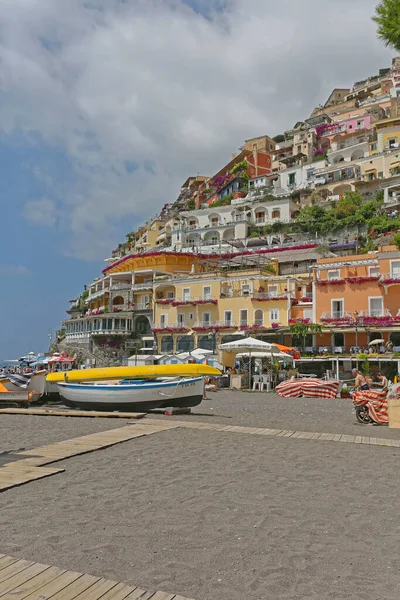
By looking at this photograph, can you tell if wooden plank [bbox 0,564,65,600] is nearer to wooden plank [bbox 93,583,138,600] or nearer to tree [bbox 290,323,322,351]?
wooden plank [bbox 93,583,138,600]

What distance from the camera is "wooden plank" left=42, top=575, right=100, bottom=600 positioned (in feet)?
11.1

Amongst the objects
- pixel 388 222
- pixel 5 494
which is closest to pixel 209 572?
pixel 5 494

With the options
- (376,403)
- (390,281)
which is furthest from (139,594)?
(390,281)

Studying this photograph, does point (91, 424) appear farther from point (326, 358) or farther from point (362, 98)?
point (362, 98)

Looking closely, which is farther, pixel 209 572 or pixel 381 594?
pixel 209 572

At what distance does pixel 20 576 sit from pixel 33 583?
173 mm

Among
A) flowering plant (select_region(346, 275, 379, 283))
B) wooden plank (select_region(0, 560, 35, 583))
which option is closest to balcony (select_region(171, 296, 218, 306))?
flowering plant (select_region(346, 275, 379, 283))

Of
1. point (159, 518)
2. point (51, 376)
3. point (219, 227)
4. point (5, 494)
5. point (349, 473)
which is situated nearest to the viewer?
point (159, 518)

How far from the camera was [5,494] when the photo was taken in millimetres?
5906

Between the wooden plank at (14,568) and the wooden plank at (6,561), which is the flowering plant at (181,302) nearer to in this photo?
the wooden plank at (6,561)

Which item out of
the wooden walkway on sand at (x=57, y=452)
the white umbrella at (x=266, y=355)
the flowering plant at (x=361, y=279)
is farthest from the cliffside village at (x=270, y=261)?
the wooden walkway on sand at (x=57, y=452)

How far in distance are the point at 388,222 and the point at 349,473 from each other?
51.4 meters

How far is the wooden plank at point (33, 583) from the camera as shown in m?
3.41

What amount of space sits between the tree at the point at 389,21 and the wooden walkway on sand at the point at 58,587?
11813 millimetres
